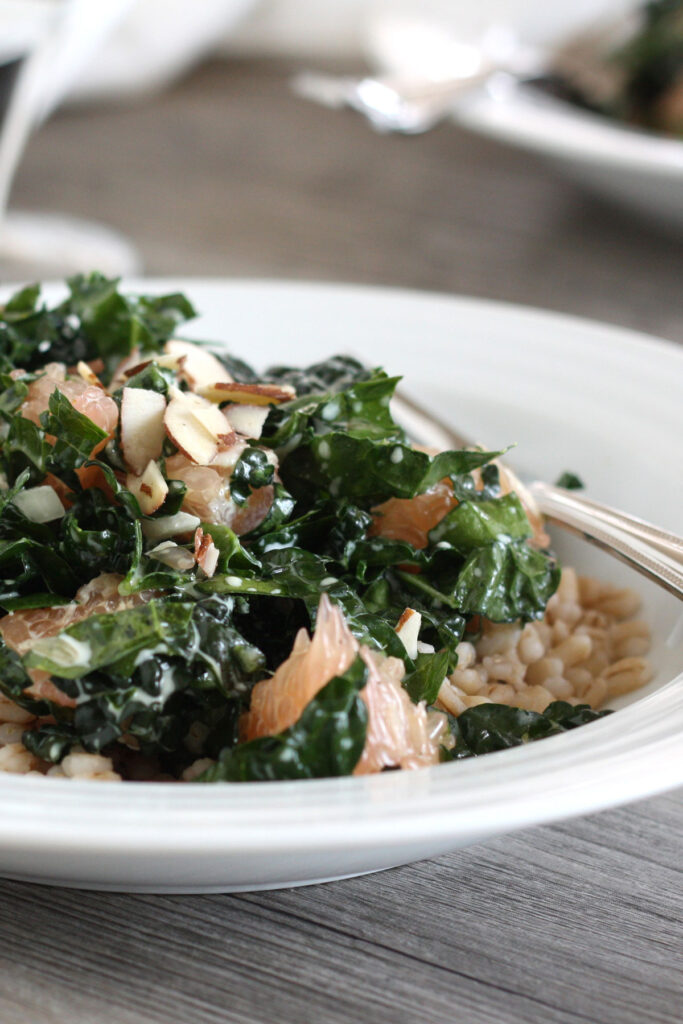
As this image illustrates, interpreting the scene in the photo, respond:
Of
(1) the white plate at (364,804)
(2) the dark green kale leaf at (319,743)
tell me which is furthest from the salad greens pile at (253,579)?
(1) the white plate at (364,804)

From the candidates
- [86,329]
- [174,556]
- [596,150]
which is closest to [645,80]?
[596,150]

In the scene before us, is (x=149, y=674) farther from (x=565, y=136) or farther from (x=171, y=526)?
(x=565, y=136)

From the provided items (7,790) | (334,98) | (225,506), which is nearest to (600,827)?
(225,506)

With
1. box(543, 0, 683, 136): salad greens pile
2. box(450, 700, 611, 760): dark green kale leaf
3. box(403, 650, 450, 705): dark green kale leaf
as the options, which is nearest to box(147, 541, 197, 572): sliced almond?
box(403, 650, 450, 705): dark green kale leaf

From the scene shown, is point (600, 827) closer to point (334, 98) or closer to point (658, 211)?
point (334, 98)

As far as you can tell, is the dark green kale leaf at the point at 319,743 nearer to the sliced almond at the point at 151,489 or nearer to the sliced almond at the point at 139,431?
the sliced almond at the point at 151,489

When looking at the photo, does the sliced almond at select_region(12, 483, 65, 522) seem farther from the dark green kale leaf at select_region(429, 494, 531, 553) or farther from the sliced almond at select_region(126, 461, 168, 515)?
the dark green kale leaf at select_region(429, 494, 531, 553)

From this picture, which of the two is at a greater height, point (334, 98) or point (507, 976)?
point (334, 98)
